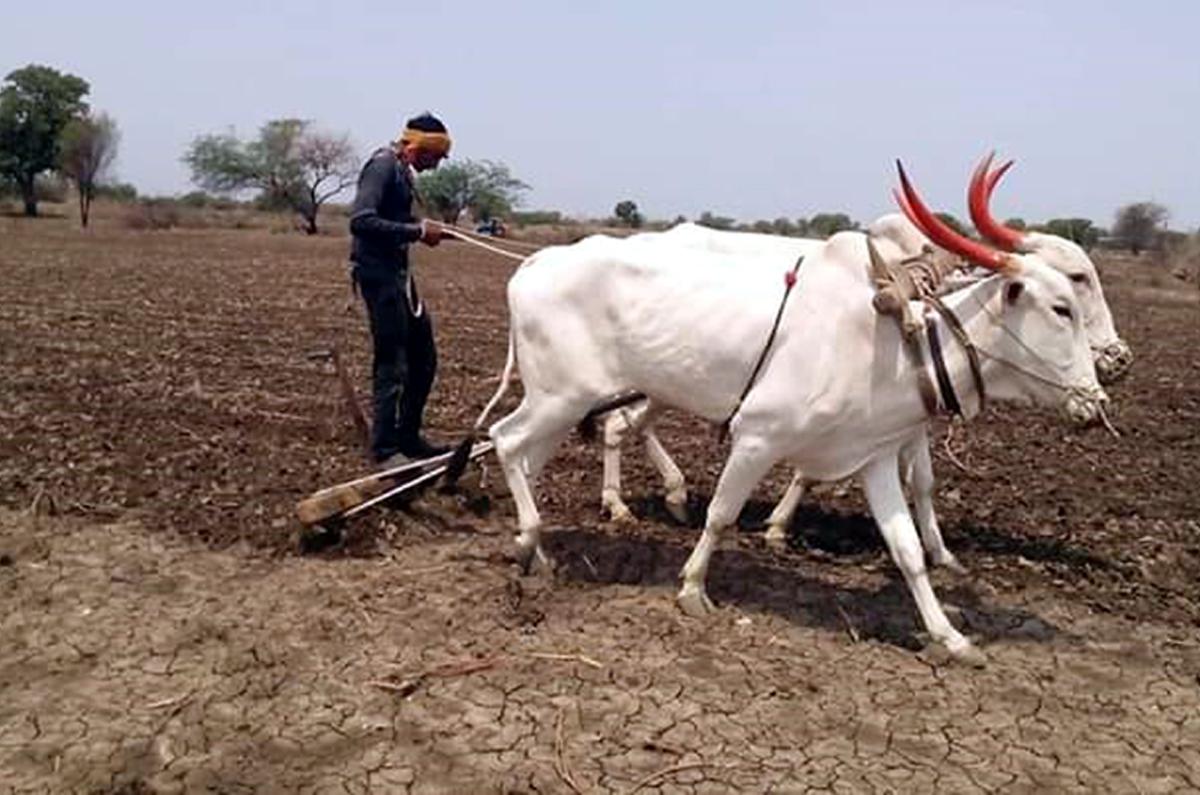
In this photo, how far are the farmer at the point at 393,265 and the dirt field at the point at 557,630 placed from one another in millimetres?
666

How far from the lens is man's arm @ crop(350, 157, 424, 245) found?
6.29 m

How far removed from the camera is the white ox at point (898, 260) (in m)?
5.09

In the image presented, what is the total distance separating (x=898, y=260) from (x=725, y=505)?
1397 mm

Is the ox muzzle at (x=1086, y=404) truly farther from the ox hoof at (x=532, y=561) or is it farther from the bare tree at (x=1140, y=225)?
the bare tree at (x=1140, y=225)

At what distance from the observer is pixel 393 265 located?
6570 millimetres

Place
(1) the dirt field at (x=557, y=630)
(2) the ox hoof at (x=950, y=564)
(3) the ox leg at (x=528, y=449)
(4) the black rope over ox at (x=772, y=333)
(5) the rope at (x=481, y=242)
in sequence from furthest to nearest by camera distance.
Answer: (5) the rope at (x=481, y=242) < (2) the ox hoof at (x=950, y=564) < (3) the ox leg at (x=528, y=449) < (4) the black rope over ox at (x=772, y=333) < (1) the dirt field at (x=557, y=630)

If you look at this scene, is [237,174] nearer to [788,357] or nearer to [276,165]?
[276,165]

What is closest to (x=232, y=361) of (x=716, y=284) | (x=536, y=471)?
(x=536, y=471)

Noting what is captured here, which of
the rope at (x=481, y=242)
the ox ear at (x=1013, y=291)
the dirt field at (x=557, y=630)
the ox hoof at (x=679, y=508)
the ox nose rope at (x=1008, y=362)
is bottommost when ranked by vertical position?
the dirt field at (x=557, y=630)

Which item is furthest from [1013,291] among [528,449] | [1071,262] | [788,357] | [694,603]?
[528,449]

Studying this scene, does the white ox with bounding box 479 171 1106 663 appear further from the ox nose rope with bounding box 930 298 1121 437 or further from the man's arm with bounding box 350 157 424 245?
the man's arm with bounding box 350 157 424 245

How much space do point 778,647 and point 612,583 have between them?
1103 millimetres

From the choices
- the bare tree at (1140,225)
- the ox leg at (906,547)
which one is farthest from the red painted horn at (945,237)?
the bare tree at (1140,225)

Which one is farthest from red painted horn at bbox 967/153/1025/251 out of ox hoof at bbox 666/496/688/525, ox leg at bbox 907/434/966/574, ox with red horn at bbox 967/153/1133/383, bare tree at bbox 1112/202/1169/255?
bare tree at bbox 1112/202/1169/255
